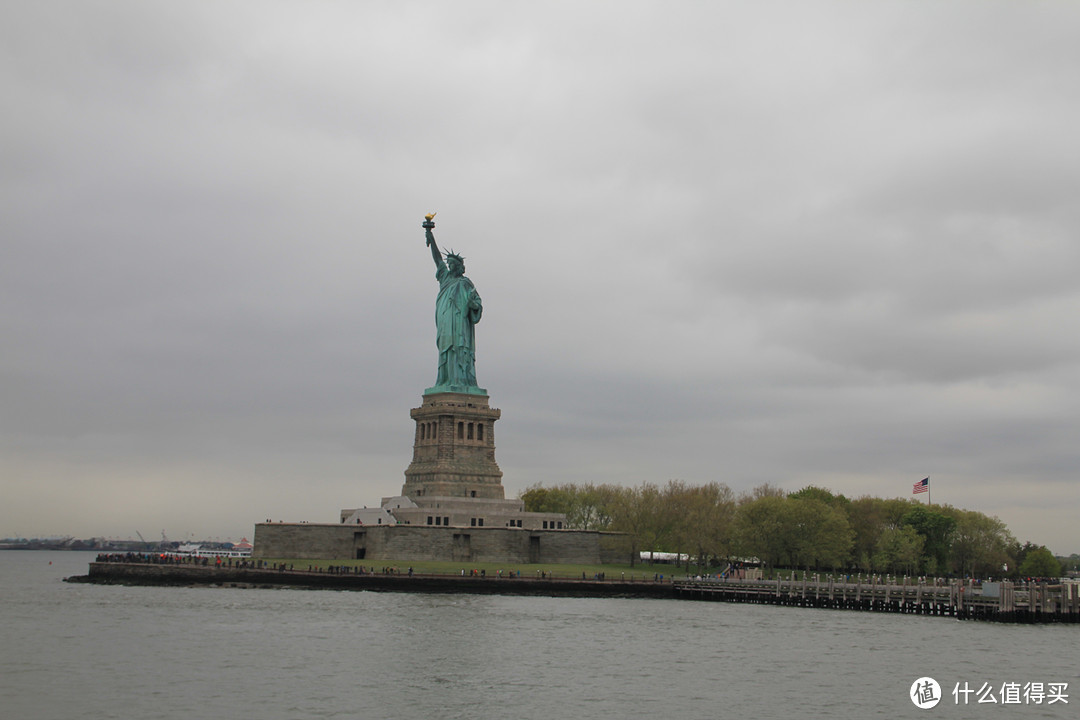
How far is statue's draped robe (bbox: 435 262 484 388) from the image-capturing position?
10106 centimetres

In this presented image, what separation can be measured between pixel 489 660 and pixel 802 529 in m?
54.9

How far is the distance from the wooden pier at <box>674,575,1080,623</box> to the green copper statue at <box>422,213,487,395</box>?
95.4 feet

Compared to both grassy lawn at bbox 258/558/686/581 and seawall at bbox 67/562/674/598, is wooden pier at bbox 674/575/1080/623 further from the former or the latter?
grassy lawn at bbox 258/558/686/581

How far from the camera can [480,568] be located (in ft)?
282

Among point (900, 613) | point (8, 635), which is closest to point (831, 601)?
point (900, 613)

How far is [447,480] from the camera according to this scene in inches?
3743

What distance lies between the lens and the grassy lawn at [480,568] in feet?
275

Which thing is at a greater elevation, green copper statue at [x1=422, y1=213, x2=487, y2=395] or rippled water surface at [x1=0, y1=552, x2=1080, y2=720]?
green copper statue at [x1=422, y1=213, x2=487, y2=395]

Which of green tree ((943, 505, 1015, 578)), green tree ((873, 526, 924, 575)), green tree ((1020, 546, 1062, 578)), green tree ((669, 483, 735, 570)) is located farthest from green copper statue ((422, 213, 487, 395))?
green tree ((1020, 546, 1062, 578))

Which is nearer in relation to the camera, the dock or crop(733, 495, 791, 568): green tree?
the dock

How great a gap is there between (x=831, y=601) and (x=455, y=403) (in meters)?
36.9

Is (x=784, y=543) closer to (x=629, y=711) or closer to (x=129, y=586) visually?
(x=129, y=586)

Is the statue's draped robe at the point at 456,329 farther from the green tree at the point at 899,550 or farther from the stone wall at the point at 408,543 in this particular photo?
the green tree at the point at 899,550

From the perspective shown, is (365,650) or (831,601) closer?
(365,650)
